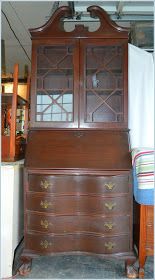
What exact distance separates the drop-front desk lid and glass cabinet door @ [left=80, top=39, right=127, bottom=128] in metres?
0.11

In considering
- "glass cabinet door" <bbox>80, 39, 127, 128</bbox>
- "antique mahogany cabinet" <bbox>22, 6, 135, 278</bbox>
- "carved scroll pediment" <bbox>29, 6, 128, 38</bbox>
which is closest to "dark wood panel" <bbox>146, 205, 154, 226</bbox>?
"antique mahogany cabinet" <bbox>22, 6, 135, 278</bbox>

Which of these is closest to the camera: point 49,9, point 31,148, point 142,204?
point 142,204

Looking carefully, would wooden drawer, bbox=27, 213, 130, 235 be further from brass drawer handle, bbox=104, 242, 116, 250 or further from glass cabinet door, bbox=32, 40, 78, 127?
glass cabinet door, bbox=32, 40, 78, 127

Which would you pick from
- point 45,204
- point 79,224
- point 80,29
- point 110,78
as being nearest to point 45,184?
point 45,204

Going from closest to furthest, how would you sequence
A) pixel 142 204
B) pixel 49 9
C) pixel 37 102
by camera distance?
pixel 142 204
pixel 37 102
pixel 49 9

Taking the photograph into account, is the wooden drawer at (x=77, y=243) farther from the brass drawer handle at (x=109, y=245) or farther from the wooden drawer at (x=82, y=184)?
the wooden drawer at (x=82, y=184)

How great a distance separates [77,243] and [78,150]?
0.67 metres

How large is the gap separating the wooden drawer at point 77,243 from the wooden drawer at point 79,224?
0.14 feet

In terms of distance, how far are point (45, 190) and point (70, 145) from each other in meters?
0.39

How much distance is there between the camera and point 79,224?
1811mm

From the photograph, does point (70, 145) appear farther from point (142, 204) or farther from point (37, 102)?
point (142, 204)

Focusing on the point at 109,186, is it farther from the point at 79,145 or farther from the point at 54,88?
the point at 54,88

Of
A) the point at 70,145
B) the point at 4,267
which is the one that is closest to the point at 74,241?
the point at 4,267

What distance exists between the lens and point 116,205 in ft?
5.88
